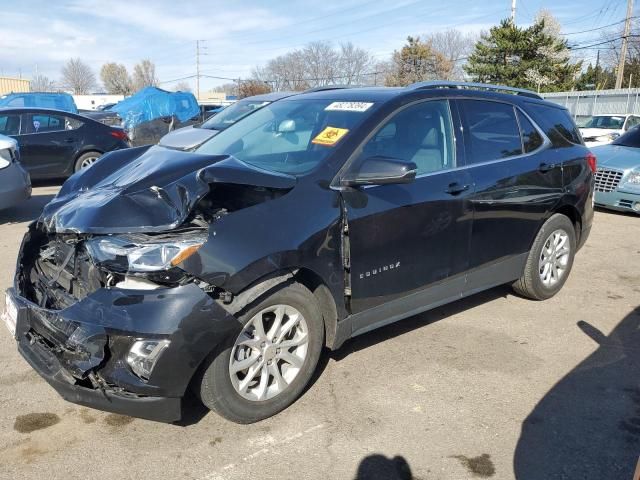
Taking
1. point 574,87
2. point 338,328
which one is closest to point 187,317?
point 338,328

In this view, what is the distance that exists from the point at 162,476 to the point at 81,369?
64 cm

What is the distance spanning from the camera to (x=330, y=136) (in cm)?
363

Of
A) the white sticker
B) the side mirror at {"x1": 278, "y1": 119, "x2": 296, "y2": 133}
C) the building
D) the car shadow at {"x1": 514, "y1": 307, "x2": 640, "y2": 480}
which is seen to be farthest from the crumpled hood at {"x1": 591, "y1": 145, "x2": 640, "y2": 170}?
the building

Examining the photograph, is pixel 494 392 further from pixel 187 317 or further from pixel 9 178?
pixel 9 178

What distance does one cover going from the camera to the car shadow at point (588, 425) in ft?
9.41

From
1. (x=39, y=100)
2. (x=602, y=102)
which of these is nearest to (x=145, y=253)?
(x=39, y=100)

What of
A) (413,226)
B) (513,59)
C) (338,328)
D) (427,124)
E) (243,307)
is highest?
(513,59)

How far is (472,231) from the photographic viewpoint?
163 inches

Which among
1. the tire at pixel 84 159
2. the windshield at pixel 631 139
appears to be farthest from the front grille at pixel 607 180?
the tire at pixel 84 159

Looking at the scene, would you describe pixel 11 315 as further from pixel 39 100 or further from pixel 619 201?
pixel 39 100

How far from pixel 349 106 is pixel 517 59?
127 feet

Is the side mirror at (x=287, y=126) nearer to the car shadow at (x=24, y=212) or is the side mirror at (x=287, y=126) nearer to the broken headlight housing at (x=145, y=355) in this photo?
the broken headlight housing at (x=145, y=355)

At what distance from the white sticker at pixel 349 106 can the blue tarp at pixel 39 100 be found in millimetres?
18219

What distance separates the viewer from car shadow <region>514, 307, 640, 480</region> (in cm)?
287
